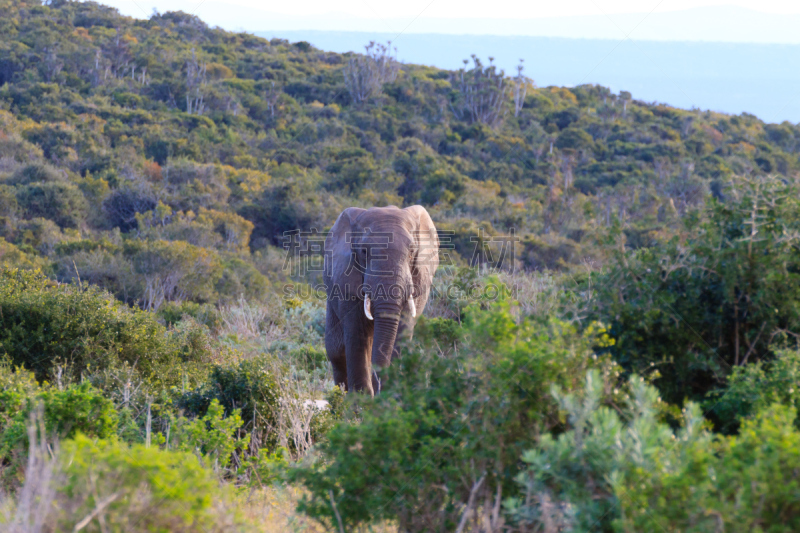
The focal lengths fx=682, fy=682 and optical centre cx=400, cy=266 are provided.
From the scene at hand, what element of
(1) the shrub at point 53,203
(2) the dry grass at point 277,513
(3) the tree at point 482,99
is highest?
(3) the tree at point 482,99

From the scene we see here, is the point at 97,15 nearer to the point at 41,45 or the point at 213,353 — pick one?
the point at 41,45

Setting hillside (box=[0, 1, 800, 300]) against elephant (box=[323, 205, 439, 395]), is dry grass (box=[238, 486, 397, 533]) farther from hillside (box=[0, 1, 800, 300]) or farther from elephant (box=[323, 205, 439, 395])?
hillside (box=[0, 1, 800, 300])

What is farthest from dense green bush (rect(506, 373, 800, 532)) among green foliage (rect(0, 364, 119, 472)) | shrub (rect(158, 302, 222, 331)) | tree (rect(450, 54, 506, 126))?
tree (rect(450, 54, 506, 126))

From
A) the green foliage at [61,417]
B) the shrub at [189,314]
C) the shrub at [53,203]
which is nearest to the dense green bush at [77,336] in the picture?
the green foliage at [61,417]

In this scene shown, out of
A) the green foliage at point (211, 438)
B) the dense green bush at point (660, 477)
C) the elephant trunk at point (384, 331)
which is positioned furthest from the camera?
the elephant trunk at point (384, 331)

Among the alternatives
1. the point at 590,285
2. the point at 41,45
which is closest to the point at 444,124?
the point at 41,45

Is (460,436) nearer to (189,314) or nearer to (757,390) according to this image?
(757,390)

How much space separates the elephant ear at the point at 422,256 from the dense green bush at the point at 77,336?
2439 mm

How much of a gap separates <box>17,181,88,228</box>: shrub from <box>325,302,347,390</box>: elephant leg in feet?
53.6

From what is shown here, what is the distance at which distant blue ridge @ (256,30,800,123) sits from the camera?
83.2 meters

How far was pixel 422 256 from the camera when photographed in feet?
21.7

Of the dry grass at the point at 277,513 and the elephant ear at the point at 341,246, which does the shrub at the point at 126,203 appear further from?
the dry grass at the point at 277,513

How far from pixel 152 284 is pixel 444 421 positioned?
12.8 m

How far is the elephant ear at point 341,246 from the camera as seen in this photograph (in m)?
6.44
